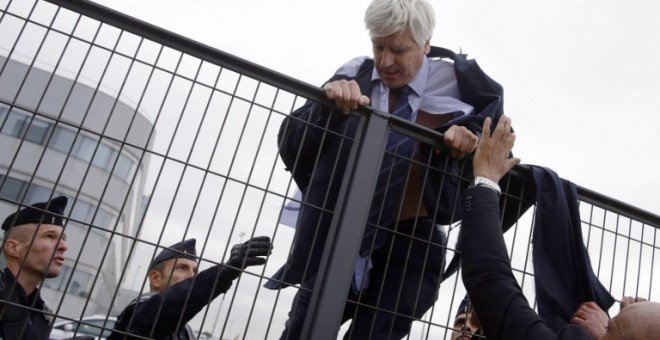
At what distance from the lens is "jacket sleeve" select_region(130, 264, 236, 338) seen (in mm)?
2346

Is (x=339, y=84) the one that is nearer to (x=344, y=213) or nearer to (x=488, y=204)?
(x=344, y=213)

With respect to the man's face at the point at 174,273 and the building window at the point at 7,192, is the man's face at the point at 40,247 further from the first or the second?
the man's face at the point at 174,273

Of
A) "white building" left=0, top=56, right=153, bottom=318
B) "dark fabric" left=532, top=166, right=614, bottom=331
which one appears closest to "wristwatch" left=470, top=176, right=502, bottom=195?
"dark fabric" left=532, top=166, right=614, bottom=331

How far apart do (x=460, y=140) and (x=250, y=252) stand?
0.90 meters

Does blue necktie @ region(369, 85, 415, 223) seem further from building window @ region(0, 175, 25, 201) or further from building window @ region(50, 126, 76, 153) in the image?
building window @ region(0, 175, 25, 201)

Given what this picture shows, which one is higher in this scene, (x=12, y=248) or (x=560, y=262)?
(x=560, y=262)

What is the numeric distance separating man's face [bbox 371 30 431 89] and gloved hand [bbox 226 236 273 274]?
0.98m

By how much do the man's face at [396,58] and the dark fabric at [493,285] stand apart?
0.83 metres

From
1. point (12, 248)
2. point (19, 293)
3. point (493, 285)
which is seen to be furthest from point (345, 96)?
point (12, 248)

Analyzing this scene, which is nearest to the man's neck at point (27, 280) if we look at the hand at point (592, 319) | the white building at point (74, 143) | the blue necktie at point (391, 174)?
the white building at point (74, 143)

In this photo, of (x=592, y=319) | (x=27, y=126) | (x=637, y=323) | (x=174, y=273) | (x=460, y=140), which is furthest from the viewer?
(x=174, y=273)

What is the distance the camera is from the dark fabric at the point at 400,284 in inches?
100.0

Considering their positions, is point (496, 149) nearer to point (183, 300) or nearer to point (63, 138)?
point (183, 300)

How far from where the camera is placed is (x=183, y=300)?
2506mm
